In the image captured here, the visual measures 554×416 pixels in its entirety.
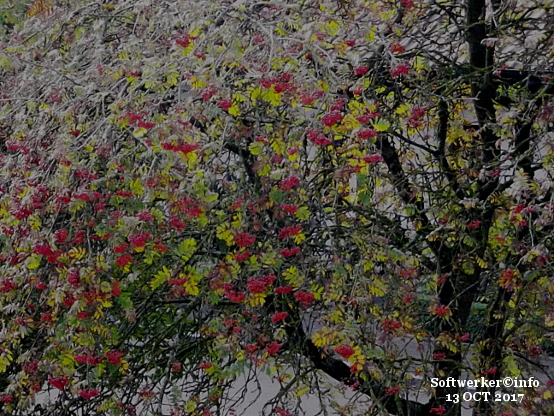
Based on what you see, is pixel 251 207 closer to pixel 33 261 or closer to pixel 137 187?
pixel 137 187

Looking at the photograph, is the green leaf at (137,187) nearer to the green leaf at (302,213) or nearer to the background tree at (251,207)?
the background tree at (251,207)

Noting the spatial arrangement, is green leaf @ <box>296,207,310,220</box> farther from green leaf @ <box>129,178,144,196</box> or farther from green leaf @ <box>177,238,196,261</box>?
green leaf @ <box>129,178,144,196</box>

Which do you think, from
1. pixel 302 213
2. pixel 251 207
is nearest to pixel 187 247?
pixel 251 207

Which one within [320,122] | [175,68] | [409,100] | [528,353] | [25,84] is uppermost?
[409,100]

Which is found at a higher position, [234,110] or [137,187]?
[234,110]

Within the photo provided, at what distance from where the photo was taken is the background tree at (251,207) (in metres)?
2.83

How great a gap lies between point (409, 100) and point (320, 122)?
3.68 ft

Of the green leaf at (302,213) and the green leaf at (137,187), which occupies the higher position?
the green leaf at (137,187)

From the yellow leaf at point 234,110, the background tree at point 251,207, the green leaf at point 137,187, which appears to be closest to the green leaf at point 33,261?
the background tree at point 251,207

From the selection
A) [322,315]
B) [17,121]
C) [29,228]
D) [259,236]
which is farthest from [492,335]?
[17,121]

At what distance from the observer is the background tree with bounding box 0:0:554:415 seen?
9.30ft

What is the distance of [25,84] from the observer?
3553 millimetres

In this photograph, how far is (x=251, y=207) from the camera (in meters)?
2.97

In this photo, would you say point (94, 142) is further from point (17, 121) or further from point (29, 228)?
point (17, 121)
